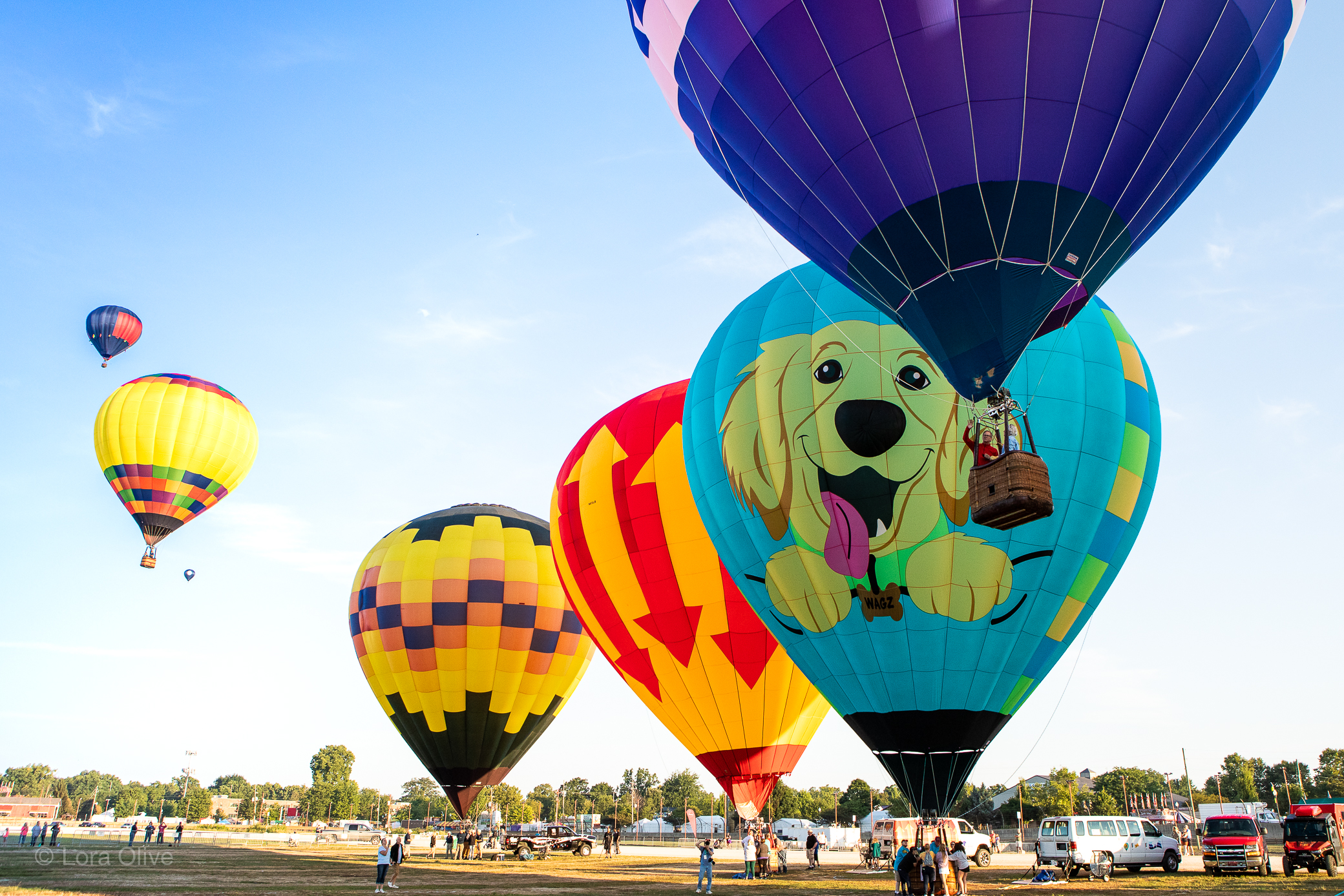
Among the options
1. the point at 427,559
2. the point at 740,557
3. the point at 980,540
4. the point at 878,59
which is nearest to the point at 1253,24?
the point at 878,59

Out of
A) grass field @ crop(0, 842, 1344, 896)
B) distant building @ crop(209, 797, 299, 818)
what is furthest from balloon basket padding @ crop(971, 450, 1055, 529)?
distant building @ crop(209, 797, 299, 818)

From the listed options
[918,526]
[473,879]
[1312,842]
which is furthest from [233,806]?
[918,526]

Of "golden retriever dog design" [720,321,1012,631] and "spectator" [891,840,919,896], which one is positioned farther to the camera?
"golden retriever dog design" [720,321,1012,631]

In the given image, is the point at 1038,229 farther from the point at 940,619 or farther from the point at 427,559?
the point at 427,559

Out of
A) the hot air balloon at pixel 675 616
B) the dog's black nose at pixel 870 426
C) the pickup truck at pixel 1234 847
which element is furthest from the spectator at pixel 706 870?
the pickup truck at pixel 1234 847

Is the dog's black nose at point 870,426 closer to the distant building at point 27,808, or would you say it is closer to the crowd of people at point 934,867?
the crowd of people at point 934,867

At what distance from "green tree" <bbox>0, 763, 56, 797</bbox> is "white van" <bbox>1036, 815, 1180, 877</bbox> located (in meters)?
163

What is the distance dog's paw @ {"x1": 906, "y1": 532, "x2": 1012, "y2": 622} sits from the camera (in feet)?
45.0

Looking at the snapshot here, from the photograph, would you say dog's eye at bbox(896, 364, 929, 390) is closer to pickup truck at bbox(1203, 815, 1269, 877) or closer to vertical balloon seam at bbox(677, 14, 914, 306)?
vertical balloon seam at bbox(677, 14, 914, 306)

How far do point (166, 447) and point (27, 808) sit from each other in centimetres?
9109

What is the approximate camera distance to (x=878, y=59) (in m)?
10.3

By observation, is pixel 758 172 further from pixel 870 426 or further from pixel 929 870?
pixel 929 870

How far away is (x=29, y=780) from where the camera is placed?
147 meters

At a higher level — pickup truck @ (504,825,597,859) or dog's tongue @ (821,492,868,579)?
dog's tongue @ (821,492,868,579)
